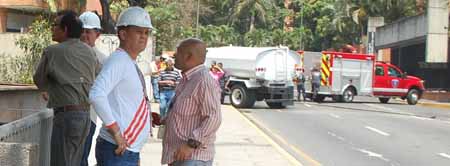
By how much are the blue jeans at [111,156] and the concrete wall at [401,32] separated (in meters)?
34.0

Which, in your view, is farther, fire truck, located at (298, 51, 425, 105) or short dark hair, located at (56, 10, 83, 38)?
fire truck, located at (298, 51, 425, 105)

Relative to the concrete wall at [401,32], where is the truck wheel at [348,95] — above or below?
below

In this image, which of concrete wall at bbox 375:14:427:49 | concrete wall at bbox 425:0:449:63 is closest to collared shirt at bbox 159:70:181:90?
concrete wall at bbox 425:0:449:63

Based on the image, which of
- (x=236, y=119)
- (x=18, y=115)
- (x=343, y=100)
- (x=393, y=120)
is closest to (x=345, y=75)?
(x=343, y=100)

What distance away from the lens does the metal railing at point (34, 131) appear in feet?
17.1

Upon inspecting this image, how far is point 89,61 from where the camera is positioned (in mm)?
6137

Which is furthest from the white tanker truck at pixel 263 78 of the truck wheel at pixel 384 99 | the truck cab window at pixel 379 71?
the truck wheel at pixel 384 99

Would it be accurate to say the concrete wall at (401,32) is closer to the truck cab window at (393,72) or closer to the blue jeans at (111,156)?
the truck cab window at (393,72)

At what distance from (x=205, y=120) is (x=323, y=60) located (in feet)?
93.6

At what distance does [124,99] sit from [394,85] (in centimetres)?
3052

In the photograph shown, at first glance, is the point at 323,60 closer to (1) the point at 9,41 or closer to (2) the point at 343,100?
(2) the point at 343,100

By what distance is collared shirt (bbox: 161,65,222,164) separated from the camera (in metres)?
5.14

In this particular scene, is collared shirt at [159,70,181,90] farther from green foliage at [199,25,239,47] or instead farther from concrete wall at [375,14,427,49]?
green foliage at [199,25,239,47]

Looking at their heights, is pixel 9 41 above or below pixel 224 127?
above
